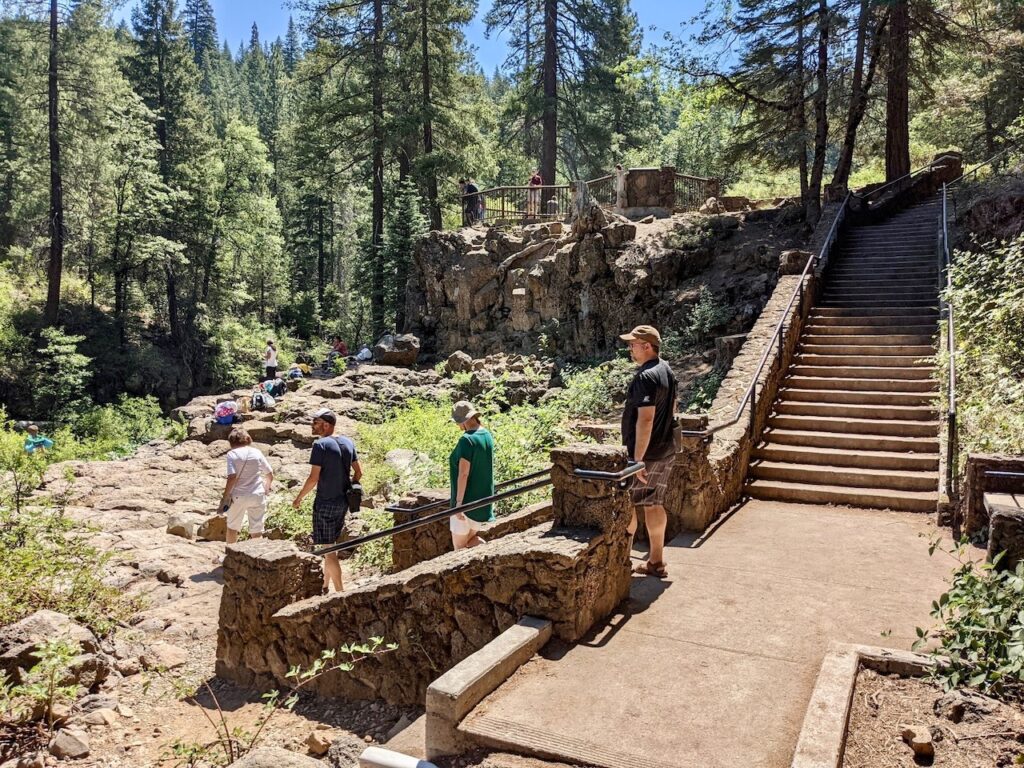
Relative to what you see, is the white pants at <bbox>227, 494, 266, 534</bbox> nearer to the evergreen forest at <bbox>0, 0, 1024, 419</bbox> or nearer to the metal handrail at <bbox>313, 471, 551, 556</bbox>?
the metal handrail at <bbox>313, 471, 551, 556</bbox>

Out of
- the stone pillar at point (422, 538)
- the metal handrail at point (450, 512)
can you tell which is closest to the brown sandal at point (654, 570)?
the metal handrail at point (450, 512)

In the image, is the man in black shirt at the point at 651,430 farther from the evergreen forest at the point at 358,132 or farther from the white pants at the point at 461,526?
the evergreen forest at the point at 358,132

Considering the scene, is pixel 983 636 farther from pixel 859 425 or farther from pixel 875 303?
pixel 875 303

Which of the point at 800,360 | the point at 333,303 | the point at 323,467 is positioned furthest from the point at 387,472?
the point at 333,303

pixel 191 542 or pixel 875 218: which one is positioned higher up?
pixel 875 218

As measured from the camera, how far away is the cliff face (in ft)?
56.5

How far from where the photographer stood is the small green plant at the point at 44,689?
516 centimetres

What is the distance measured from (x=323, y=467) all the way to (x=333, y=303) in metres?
41.2

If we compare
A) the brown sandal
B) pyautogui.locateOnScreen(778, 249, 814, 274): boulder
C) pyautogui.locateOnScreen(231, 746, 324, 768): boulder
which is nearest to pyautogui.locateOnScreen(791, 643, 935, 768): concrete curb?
the brown sandal

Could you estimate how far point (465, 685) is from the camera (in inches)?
146

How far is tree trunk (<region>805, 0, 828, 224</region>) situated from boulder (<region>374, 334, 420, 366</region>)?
12.9 metres

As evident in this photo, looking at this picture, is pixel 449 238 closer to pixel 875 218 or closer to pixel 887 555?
pixel 875 218

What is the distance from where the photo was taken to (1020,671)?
9.98 ft

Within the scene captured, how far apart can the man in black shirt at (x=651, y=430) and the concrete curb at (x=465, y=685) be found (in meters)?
1.68
